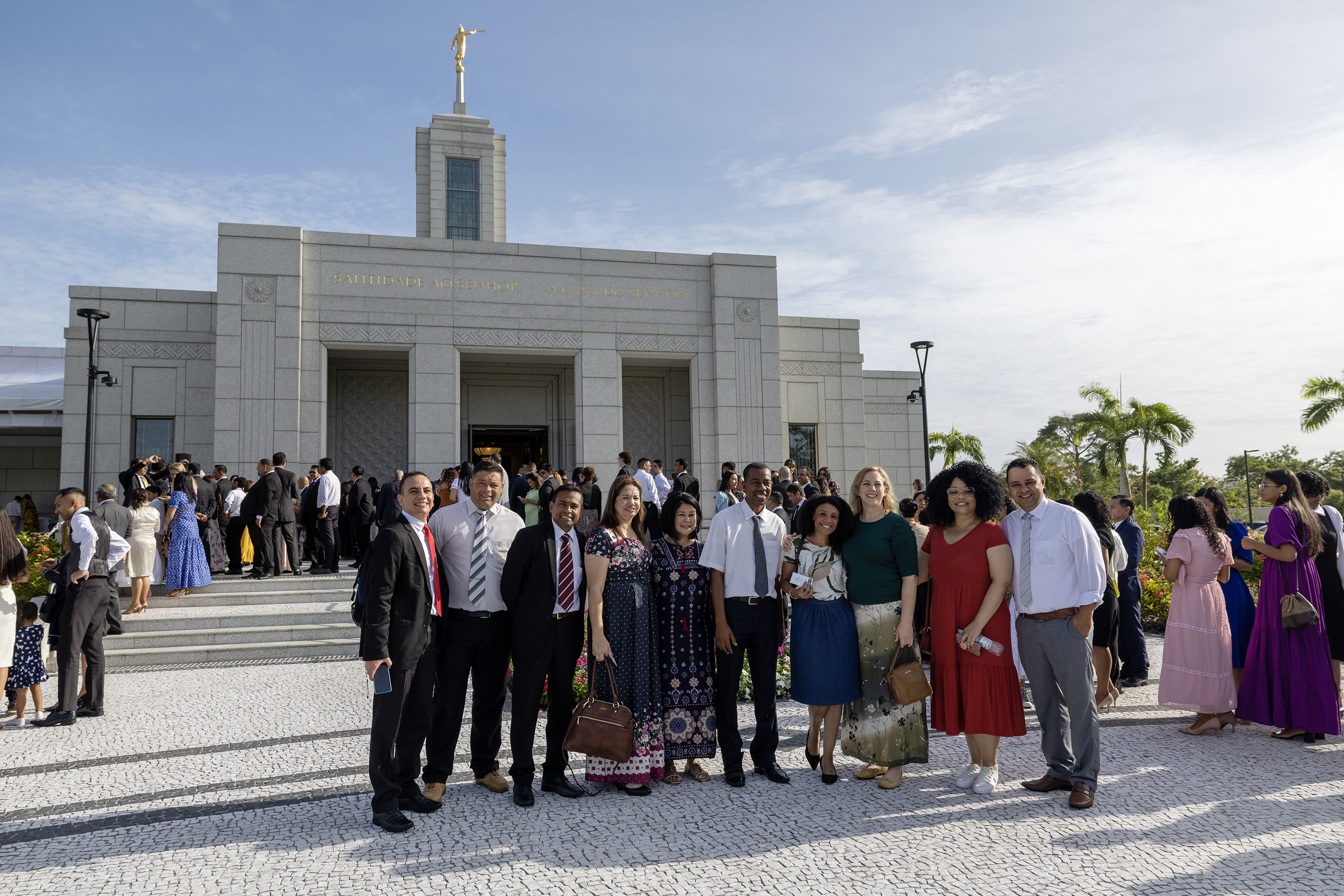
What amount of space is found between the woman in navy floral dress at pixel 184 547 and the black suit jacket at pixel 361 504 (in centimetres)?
220

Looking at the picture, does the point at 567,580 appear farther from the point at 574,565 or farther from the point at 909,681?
the point at 909,681

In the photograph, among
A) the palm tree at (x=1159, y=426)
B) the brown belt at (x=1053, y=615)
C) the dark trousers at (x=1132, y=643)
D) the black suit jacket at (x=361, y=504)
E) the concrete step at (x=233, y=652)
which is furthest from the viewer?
the palm tree at (x=1159, y=426)

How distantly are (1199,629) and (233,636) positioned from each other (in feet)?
31.8

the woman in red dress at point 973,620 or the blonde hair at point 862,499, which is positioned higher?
the blonde hair at point 862,499

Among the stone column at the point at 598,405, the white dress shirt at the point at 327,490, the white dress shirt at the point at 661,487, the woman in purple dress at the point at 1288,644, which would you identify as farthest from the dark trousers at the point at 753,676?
the stone column at the point at 598,405

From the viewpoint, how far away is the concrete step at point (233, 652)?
8984mm

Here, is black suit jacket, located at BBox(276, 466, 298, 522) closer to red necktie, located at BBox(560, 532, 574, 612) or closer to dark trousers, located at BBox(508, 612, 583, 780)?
dark trousers, located at BBox(508, 612, 583, 780)

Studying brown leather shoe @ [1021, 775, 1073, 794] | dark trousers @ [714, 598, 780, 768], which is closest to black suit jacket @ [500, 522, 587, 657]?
dark trousers @ [714, 598, 780, 768]

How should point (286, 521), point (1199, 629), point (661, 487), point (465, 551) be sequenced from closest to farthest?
1. point (465, 551)
2. point (1199, 629)
3. point (286, 521)
4. point (661, 487)

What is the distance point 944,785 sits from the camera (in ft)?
16.1

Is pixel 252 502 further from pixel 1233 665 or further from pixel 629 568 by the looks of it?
pixel 1233 665

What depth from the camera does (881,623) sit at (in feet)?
16.2

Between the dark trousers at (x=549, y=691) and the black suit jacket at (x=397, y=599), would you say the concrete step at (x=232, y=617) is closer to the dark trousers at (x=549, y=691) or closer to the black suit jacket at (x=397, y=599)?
the dark trousers at (x=549, y=691)

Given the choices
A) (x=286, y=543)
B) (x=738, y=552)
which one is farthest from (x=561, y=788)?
(x=286, y=543)
